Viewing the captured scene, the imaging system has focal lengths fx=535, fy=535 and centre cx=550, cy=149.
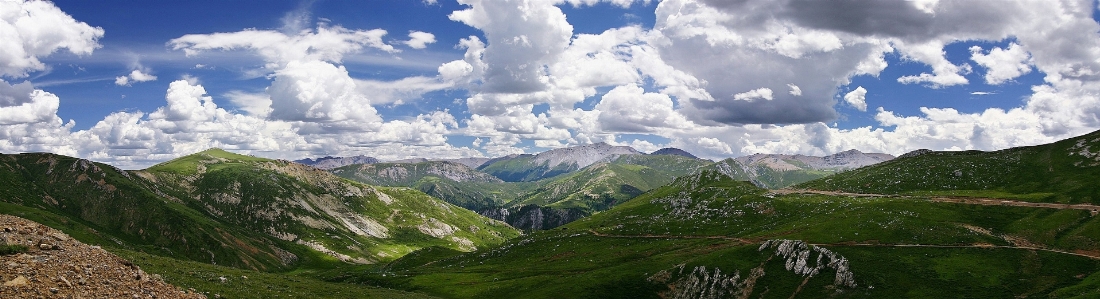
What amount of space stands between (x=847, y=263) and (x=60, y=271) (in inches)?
4653

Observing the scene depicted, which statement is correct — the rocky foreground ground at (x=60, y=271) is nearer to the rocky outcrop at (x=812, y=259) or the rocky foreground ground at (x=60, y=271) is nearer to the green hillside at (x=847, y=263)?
the green hillside at (x=847, y=263)

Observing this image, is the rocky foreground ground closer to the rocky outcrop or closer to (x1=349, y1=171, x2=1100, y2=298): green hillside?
(x1=349, y1=171, x2=1100, y2=298): green hillside

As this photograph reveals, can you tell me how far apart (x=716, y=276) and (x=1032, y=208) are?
108 metres

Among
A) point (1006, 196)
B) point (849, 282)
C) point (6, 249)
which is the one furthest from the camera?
point (1006, 196)

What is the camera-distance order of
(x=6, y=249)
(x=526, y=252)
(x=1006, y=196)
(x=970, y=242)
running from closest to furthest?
(x=6, y=249) → (x=970, y=242) → (x=1006, y=196) → (x=526, y=252)

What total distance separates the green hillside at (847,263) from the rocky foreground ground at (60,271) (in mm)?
82604

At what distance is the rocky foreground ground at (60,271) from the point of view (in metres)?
31.9

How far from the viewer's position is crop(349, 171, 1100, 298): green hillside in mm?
102688

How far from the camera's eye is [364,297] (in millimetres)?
79938

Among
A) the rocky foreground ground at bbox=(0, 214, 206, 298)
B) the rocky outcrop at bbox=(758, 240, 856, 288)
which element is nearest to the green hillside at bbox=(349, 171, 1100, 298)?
the rocky outcrop at bbox=(758, 240, 856, 288)

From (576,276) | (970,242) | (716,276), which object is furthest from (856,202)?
(576,276)

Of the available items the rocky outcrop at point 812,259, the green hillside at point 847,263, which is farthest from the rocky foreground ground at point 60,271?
the rocky outcrop at point 812,259

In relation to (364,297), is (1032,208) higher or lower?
higher

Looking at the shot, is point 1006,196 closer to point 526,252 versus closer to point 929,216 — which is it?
point 929,216
